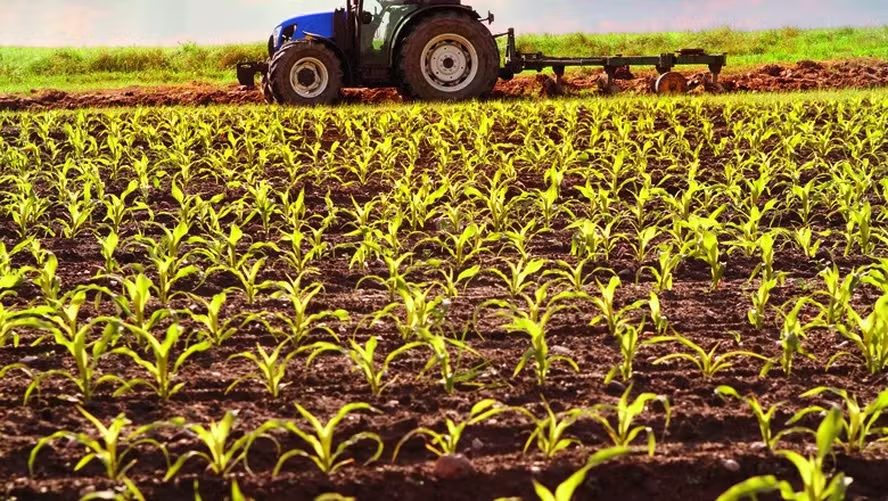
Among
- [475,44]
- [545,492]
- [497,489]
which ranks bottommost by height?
[497,489]

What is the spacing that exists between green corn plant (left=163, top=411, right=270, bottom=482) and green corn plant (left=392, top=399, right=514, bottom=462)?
16.6 inches

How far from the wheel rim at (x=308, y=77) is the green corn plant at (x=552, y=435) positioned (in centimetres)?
1009

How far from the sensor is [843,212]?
5945mm

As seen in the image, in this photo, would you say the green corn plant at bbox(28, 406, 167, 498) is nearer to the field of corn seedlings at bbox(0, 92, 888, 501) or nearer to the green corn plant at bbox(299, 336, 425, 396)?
the field of corn seedlings at bbox(0, 92, 888, 501)

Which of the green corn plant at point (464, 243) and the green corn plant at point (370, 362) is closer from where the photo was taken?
the green corn plant at point (370, 362)

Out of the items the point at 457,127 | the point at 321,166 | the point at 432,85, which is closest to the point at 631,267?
the point at 321,166

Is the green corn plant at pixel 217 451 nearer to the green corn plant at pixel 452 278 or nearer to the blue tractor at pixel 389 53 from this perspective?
the green corn plant at pixel 452 278

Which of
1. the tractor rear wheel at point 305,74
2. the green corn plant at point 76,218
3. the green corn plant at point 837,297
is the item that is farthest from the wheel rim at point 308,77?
the green corn plant at point 837,297

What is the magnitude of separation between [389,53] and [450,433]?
10455 millimetres

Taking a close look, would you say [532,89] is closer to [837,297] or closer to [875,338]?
[837,297]

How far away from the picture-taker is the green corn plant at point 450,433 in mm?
2779

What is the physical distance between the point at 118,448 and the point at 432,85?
34.6 ft

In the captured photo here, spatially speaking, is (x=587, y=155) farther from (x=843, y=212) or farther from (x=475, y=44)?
(x=475, y=44)

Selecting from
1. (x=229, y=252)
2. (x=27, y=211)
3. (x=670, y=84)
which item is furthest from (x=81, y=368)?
(x=670, y=84)
